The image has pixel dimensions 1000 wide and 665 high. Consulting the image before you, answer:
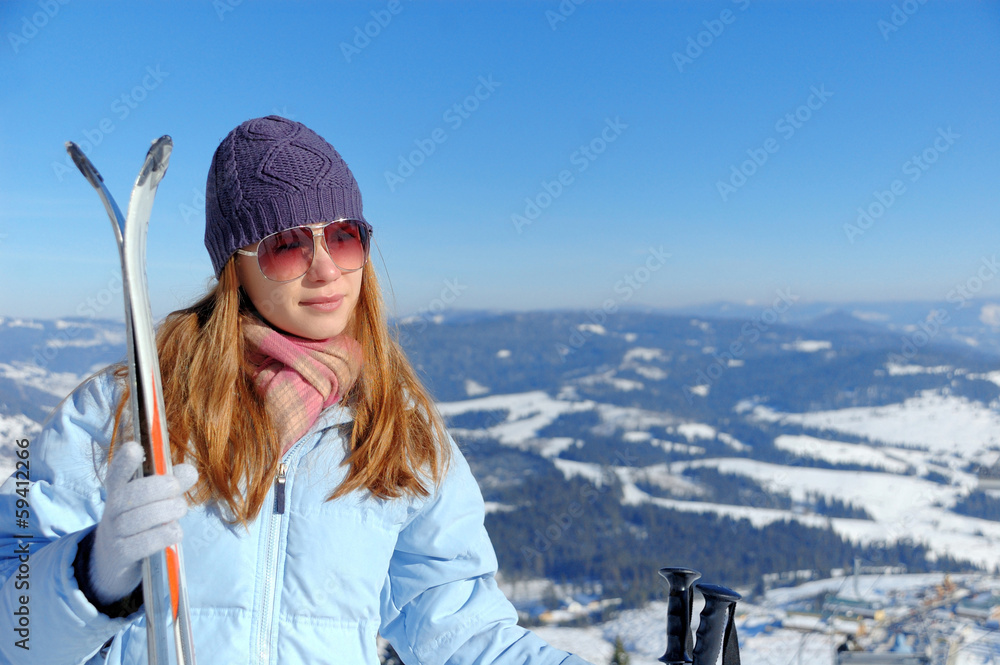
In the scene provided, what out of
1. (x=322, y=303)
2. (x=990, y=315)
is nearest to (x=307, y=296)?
(x=322, y=303)

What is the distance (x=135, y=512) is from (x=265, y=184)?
2.86ft

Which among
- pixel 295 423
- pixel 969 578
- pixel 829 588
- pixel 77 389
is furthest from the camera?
pixel 969 578

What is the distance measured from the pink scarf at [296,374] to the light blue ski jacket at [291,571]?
0.14ft

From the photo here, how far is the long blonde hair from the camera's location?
1432 mm

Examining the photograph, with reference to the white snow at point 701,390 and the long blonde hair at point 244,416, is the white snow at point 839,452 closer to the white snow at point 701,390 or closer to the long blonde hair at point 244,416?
the white snow at point 701,390

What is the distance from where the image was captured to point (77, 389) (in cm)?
139

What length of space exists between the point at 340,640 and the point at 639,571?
166ft

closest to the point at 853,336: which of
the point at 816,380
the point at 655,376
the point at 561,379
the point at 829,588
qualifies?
the point at 816,380

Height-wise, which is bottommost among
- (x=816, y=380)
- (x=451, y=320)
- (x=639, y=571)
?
(x=639, y=571)

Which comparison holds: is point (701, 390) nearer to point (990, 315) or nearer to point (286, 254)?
point (990, 315)

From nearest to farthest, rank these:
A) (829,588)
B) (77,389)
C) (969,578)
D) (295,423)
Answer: (77,389) < (295,423) < (829,588) < (969,578)

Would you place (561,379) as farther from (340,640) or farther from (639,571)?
(340,640)

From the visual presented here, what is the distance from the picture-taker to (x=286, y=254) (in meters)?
1.61

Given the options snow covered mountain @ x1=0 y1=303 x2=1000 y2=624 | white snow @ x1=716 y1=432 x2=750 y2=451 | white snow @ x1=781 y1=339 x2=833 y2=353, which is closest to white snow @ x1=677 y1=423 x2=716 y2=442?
snow covered mountain @ x1=0 y1=303 x2=1000 y2=624
